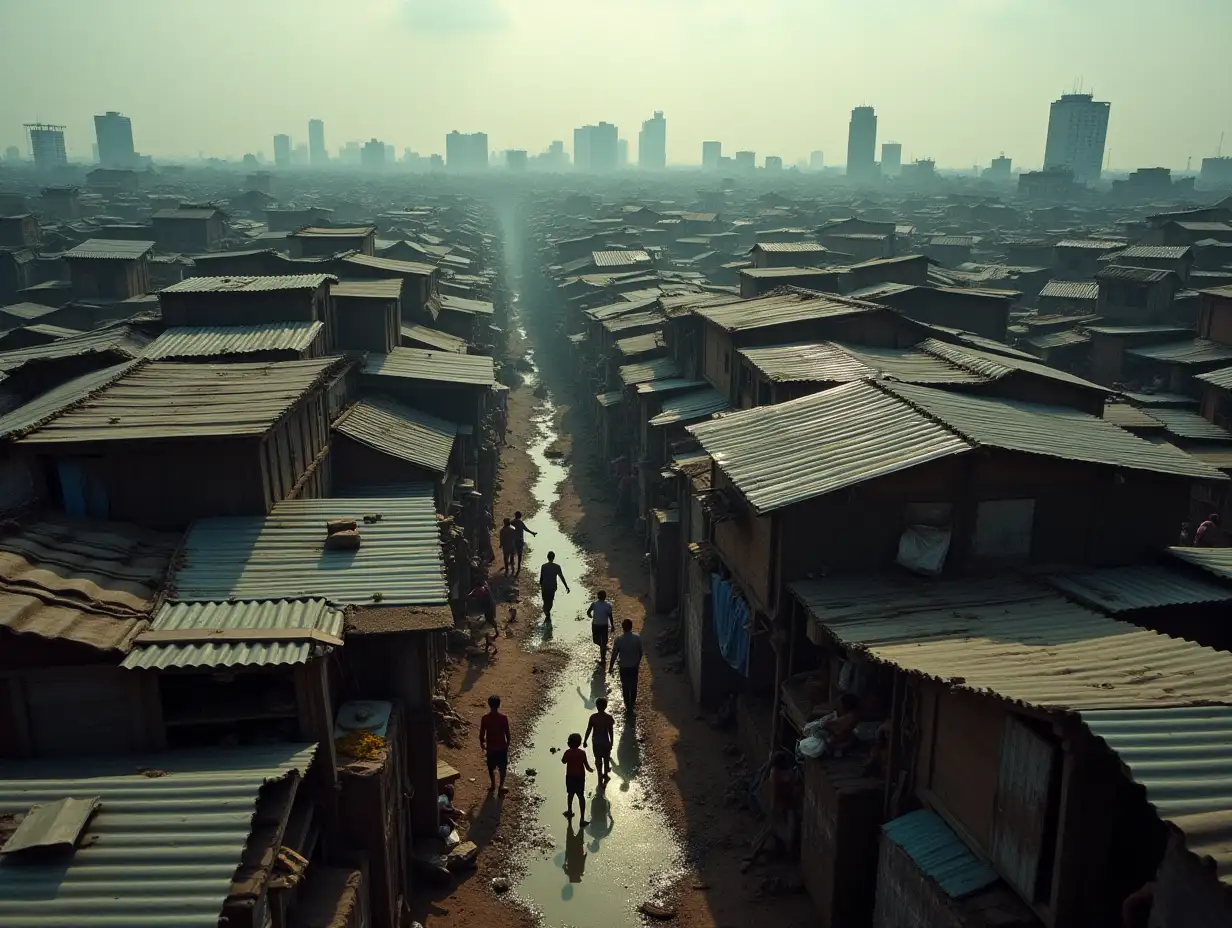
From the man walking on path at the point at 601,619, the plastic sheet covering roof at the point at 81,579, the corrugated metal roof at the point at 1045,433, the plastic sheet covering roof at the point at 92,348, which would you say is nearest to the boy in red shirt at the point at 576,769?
the man walking on path at the point at 601,619

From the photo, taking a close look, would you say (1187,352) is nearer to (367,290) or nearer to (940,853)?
(367,290)

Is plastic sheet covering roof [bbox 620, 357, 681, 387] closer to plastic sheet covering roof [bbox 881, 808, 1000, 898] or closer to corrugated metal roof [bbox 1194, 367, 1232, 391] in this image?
corrugated metal roof [bbox 1194, 367, 1232, 391]

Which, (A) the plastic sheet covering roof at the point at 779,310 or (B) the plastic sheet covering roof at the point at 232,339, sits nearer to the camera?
(B) the plastic sheet covering roof at the point at 232,339

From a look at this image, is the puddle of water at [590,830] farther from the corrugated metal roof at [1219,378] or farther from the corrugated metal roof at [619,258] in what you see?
the corrugated metal roof at [619,258]

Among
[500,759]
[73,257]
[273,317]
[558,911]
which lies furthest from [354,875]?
[73,257]

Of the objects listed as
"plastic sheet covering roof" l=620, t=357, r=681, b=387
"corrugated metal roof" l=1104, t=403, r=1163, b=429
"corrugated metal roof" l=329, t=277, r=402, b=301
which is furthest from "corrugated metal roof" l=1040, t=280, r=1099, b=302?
"corrugated metal roof" l=329, t=277, r=402, b=301

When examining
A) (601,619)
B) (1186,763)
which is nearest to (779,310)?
(601,619)

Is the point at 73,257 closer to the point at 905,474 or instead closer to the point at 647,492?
the point at 647,492
